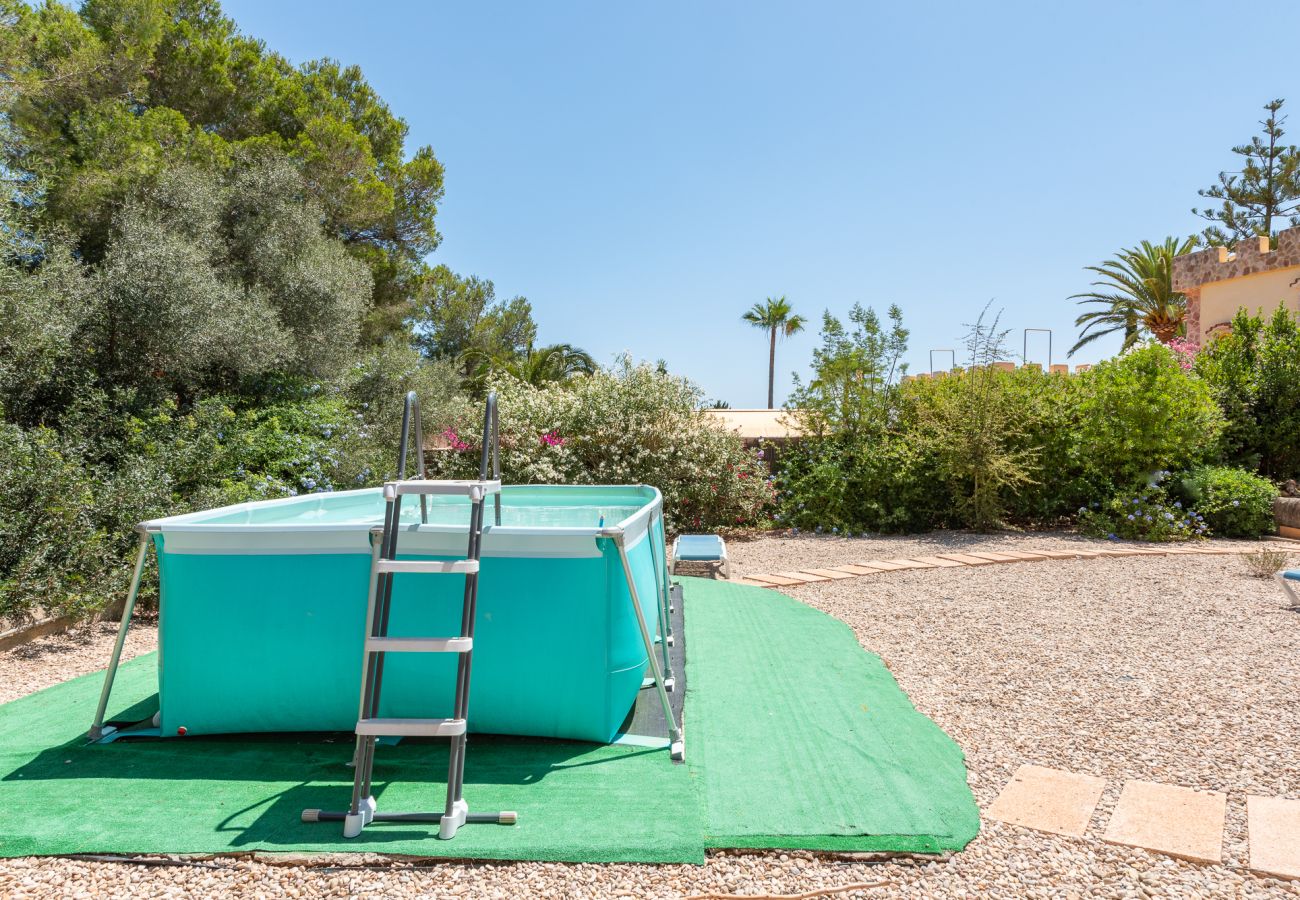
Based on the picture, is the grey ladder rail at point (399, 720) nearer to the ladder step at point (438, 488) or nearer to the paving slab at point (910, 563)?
the ladder step at point (438, 488)

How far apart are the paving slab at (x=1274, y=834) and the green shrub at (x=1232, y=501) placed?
7848 mm

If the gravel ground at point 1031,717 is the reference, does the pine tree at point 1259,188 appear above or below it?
above

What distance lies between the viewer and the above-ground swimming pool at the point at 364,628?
304 cm

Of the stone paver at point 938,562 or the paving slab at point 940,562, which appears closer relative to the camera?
the stone paver at point 938,562

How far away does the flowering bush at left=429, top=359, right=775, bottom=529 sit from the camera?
32.3 ft

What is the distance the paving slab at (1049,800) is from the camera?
2.55m

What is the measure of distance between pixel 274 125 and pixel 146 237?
5.51 metres

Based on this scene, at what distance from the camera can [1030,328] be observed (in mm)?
10102

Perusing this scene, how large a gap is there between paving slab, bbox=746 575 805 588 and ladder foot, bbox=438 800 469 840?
15.4 ft

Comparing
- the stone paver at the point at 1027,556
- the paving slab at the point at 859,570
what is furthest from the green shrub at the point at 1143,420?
the paving slab at the point at 859,570

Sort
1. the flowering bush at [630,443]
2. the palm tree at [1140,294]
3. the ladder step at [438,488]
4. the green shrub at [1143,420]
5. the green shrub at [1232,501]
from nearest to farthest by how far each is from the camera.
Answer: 1. the ladder step at [438,488]
2. the green shrub at [1232,501]
3. the green shrub at [1143,420]
4. the flowering bush at [630,443]
5. the palm tree at [1140,294]

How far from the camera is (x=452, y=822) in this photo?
2396mm

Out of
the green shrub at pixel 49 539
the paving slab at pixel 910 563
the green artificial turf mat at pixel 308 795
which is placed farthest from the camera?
the paving slab at pixel 910 563

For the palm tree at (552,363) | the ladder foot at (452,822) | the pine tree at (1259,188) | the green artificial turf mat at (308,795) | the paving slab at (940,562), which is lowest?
the green artificial turf mat at (308,795)
